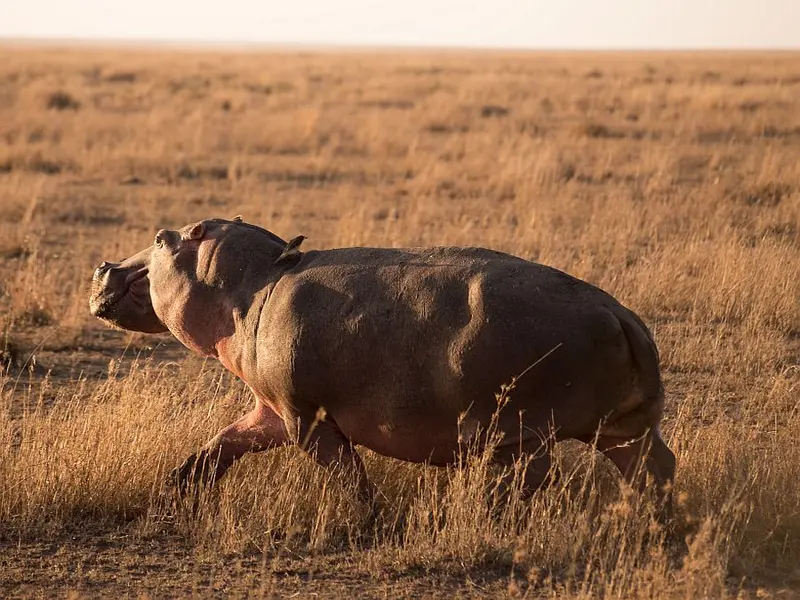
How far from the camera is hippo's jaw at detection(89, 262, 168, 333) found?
566 cm

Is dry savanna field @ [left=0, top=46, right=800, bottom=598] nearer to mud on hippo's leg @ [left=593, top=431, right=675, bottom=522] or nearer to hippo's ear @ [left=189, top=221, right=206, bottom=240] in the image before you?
mud on hippo's leg @ [left=593, top=431, right=675, bottom=522]

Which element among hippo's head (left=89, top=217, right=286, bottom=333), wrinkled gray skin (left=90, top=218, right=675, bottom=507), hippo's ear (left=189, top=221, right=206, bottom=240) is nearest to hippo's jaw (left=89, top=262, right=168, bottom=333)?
hippo's head (left=89, top=217, right=286, bottom=333)

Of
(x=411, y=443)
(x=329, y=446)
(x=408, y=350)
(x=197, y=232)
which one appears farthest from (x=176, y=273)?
(x=411, y=443)

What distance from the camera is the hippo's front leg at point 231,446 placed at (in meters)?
5.37

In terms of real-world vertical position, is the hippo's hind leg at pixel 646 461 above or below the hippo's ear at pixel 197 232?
below

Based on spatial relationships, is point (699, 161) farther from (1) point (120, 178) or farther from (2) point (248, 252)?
(2) point (248, 252)

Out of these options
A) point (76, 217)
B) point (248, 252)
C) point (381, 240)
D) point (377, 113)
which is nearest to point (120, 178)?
point (76, 217)

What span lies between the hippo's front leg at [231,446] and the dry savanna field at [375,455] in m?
0.13

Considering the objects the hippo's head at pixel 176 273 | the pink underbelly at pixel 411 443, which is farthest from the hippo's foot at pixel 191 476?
the pink underbelly at pixel 411 443

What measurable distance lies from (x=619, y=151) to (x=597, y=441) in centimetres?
1554

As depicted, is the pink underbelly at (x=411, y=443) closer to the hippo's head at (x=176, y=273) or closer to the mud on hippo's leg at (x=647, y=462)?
the mud on hippo's leg at (x=647, y=462)

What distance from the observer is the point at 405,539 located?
498 centimetres

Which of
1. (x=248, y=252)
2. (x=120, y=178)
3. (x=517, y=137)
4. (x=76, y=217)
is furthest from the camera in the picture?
(x=517, y=137)

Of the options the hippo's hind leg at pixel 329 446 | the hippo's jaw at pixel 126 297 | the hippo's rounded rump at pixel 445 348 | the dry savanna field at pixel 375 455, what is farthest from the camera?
the hippo's jaw at pixel 126 297
